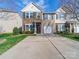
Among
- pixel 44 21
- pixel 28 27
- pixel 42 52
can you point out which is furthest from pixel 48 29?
pixel 42 52

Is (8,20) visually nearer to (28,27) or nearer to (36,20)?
(28,27)

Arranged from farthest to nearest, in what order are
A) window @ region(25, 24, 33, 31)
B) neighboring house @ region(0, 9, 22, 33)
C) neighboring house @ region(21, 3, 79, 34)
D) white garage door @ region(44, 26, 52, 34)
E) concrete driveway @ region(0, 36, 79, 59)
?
white garage door @ region(44, 26, 52, 34), neighboring house @ region(21, 3, 79, 34), neighboring house @ region(0, 9, 22, 33), window @ region(25, 24, 33, 31), concrete driveway @ region(0, 36, 79, 59)

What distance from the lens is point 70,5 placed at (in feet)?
149

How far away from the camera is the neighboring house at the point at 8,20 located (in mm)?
63719

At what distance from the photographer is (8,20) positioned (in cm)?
6500

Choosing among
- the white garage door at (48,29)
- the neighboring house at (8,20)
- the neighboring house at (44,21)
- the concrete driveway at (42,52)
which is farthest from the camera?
the white garage door at (48,29)

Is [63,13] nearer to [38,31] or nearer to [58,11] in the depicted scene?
[58,11]

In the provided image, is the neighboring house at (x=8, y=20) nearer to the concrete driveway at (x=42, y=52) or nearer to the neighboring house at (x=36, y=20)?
the neighboring house at (x=36, y=20)

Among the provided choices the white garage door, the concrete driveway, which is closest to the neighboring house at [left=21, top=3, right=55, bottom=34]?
the white garage door

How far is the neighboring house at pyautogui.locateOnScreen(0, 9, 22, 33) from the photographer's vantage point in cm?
6372

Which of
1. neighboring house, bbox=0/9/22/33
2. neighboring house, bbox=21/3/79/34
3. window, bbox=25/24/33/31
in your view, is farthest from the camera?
neighboring house, bbox=21/3/79/34

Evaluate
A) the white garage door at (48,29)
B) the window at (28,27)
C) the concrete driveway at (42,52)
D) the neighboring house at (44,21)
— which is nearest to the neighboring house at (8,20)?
the neighboring house at (44,21)

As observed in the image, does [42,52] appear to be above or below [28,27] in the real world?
below

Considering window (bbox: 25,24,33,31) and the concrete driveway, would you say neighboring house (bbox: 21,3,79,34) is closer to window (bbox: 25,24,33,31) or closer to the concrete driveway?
window (bbox: 25,24,33,31)
